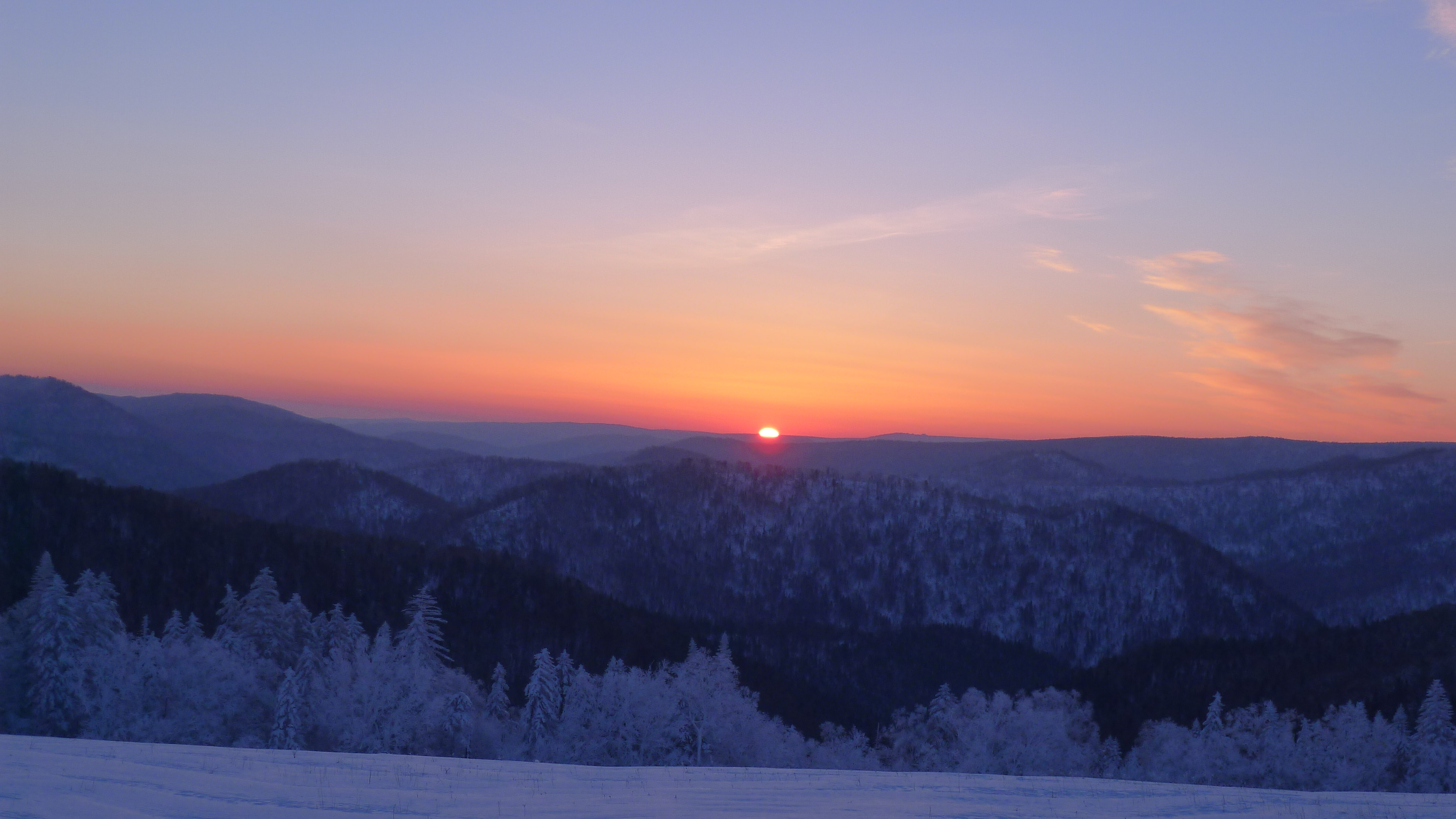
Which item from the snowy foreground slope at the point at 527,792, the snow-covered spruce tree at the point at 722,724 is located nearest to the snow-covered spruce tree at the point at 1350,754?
→ the snow-covered spruce tree at the point at 722,724

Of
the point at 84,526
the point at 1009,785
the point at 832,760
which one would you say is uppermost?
the point at 1009,785

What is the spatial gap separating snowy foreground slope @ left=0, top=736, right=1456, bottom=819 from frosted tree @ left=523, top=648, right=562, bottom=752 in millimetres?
33380

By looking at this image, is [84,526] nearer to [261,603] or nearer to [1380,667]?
[261,603]

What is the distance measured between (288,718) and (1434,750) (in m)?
64.6

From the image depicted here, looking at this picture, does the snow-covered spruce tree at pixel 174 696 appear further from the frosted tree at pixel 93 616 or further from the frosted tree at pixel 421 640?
the frosted tree at pixel 421 640

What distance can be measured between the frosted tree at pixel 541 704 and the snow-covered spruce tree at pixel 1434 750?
164ft

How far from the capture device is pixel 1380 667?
328 ft

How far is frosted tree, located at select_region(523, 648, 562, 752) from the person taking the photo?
5209 cm

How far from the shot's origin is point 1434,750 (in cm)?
5400

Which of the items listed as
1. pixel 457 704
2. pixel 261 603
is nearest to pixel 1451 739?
pixel 457 704

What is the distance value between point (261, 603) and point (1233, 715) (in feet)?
232

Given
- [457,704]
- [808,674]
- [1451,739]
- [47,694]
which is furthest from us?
[808,674]

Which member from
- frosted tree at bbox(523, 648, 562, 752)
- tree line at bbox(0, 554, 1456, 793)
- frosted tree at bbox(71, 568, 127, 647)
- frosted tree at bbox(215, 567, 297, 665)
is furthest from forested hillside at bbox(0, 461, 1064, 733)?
frosted tree at bbox(523, 648, 562, 752)

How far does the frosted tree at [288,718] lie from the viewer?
4062 centimetres
